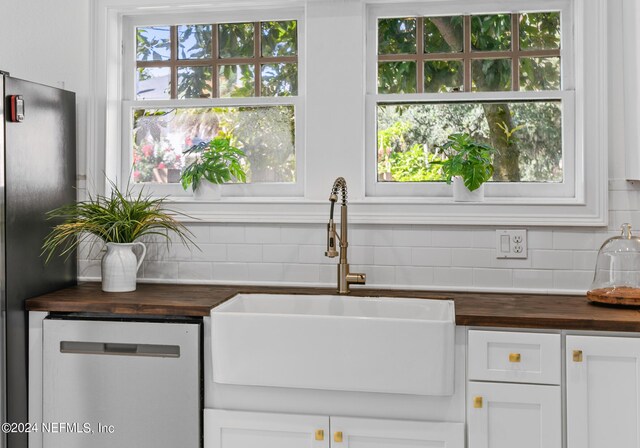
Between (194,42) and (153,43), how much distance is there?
0.20 meters

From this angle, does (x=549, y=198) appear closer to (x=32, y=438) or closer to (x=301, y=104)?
(x=301, y=104)

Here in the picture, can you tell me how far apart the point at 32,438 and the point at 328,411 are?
3.52 feet

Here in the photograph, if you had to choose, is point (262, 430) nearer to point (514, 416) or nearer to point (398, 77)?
point (514, 416)

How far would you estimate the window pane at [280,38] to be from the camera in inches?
110

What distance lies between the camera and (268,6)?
2746mm

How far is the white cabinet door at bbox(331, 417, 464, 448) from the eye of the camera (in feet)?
6.53

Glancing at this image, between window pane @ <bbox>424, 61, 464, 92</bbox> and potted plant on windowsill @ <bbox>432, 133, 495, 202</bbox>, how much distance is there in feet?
0.73

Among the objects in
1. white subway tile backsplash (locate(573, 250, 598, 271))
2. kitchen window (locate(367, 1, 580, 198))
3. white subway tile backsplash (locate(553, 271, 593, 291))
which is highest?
kitchen window (locate(367, 1, 580, 198))

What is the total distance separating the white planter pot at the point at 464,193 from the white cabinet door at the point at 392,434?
0.95m

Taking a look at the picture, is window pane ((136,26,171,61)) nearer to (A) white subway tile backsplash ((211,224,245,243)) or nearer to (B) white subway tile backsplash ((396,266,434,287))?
(A) white subway tile backsplash ((211,224,245,243))

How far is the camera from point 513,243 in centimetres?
252

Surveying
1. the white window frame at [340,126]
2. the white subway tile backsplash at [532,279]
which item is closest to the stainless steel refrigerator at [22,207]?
the white window frame at [340,126]

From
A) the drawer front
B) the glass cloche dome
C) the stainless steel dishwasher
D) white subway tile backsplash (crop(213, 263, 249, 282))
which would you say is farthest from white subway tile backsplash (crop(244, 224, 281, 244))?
the glass cloche dome

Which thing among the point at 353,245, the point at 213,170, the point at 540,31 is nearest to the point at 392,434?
the point at 353,245
